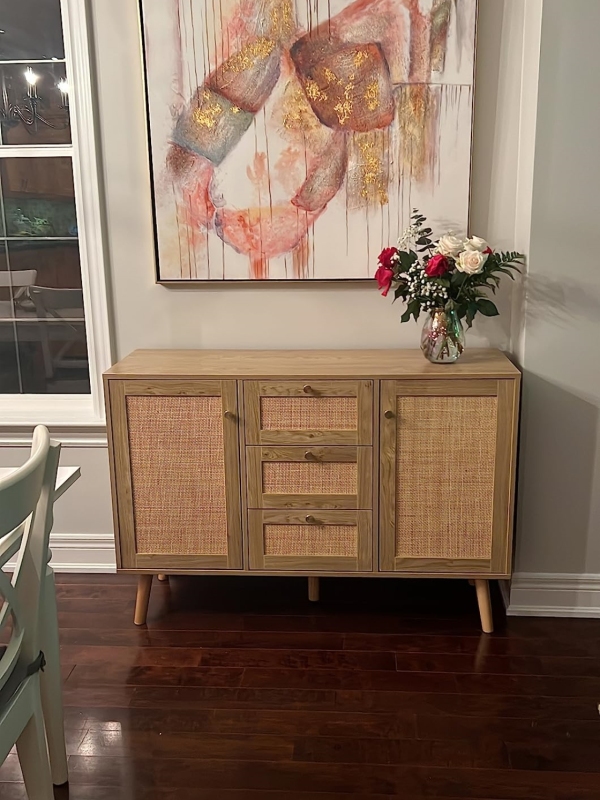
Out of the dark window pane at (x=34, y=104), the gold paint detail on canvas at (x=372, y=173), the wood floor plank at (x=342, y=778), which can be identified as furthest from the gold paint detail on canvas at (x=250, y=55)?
the wood floor plank at (x=342, y=778)

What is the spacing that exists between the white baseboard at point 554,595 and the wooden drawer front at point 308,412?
795 mm

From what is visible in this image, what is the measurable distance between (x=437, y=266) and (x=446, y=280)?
62mm

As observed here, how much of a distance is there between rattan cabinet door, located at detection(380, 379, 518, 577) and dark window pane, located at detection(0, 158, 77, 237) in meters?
1.40

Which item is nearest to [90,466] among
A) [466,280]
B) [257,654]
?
[257,654]

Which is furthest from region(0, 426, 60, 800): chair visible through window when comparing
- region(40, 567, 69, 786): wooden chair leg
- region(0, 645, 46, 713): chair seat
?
region(40, 567, 69, 786): wooden chair leg

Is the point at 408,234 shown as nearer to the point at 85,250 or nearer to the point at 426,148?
the point at 426,148

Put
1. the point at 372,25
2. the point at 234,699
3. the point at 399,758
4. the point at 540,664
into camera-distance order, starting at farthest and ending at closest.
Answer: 1. the point at 372,25
2. the point at 540,664
3. the point at 234,699
4. the point at 399,758

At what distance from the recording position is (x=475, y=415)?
2.39m

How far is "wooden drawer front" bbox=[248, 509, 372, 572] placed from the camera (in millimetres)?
2502

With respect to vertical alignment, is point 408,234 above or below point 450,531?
above

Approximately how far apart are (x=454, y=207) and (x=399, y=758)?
5.75 feet

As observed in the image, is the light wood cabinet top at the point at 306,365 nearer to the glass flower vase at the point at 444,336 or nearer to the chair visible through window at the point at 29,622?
the glass flower vase at the point at 444,336

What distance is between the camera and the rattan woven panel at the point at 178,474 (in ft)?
8.07

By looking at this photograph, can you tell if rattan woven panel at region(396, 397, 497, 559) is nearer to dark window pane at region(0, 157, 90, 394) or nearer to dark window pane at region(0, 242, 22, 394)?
dark window pane at region(0, 157, 90, 394)
